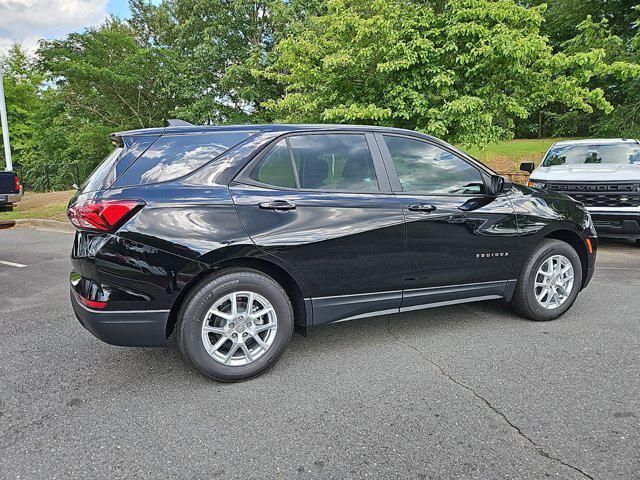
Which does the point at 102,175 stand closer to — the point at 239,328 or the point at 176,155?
the point at 176,155

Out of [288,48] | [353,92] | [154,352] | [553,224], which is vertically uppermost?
[288,48]

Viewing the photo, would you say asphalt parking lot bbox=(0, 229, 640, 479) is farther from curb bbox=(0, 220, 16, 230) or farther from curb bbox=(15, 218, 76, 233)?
curb bbox=(0, 220, 16, 230)

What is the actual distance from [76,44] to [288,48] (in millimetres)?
11760

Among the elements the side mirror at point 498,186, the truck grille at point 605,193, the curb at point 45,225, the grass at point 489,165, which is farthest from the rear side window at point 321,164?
the curb at point 45,225

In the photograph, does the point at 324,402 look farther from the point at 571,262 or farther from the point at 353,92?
the point at 353,92

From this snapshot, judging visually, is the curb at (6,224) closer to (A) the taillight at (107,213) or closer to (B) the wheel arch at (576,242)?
(A) the taillight at (107,213)

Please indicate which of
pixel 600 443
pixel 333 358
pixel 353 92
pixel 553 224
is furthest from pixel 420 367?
pixel 353 92

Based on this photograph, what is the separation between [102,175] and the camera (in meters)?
2.78

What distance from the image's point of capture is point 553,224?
3.75 meters

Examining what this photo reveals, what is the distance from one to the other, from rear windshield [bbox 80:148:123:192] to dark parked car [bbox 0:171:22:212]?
24.8 feet

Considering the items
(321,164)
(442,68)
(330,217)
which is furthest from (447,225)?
(442,68)

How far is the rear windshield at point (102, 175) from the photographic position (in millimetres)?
2709

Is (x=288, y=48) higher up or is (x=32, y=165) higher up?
(x=288, y=48)

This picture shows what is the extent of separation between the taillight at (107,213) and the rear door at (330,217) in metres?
0.63
